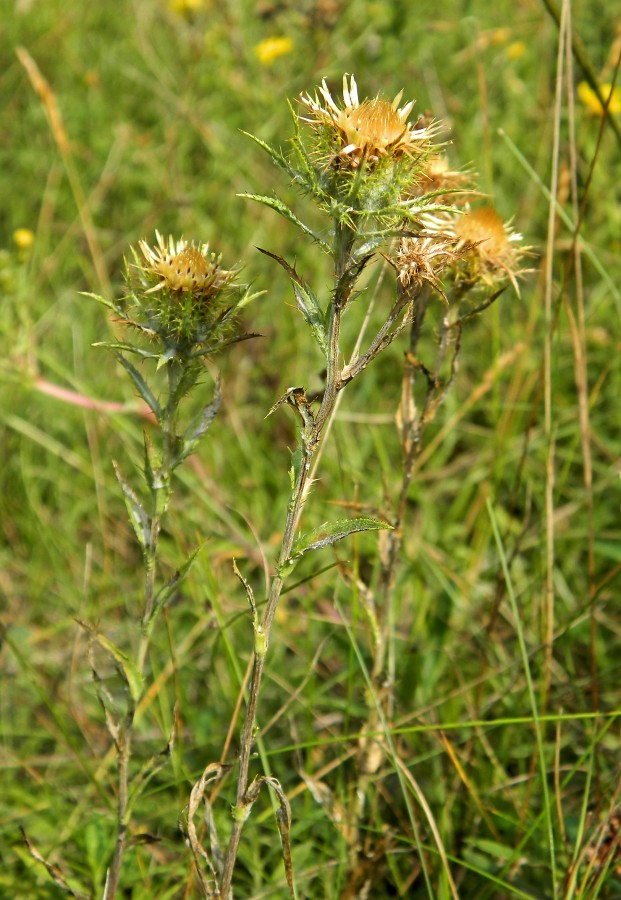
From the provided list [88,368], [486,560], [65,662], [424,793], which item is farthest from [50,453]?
[424,793]

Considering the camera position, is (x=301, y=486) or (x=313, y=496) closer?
(x=301, y=486)

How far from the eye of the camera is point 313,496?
2.67 meters

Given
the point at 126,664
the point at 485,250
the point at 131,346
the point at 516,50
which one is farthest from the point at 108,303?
the point at 516,50

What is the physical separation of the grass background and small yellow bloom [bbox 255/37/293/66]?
0.07 m

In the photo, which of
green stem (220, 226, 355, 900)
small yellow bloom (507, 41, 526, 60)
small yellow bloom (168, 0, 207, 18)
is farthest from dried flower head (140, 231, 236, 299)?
small yellow bloom (168, 0, 207, 18)

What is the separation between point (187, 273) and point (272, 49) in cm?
293

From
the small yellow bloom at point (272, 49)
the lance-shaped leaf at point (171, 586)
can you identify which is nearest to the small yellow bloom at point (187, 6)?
the small yellow bloom at point (272, 49)

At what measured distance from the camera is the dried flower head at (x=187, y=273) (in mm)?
1328

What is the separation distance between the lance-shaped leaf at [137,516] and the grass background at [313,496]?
0.16 meters

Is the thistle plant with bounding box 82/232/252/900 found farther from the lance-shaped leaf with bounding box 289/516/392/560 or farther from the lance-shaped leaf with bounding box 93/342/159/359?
the lance-shaped leaf with bounding box 289/516/392/560

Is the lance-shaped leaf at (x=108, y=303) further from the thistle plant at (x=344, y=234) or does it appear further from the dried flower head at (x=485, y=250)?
the dried flower head at (x=485, y=250)

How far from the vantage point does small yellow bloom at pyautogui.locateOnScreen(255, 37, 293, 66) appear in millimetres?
3854

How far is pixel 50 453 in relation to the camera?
2.98 m

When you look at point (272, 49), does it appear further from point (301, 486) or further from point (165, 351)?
point (301, 486)
